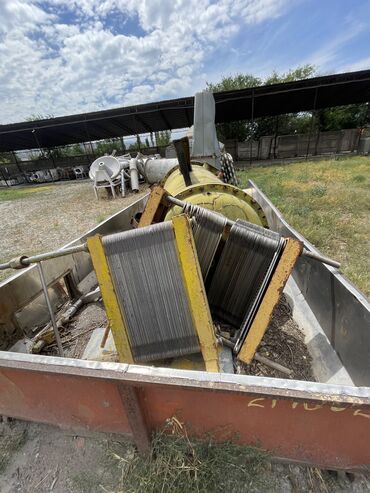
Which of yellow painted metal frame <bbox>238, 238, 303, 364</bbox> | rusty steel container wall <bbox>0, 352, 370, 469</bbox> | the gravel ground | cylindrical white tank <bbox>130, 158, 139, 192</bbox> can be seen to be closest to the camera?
rusty steel container wall <bbox>0, 352, 370, 469</bbox>

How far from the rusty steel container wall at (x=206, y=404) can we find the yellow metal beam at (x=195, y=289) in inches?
19.0

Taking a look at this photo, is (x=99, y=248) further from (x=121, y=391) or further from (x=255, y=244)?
(x=255, y=244)

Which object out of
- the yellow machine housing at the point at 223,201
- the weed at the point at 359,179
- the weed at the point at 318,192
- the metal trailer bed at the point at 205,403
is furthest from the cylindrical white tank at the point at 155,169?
the metal trailer bed at the point at 205,403

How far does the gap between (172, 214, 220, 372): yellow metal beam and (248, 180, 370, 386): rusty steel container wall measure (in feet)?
3.11

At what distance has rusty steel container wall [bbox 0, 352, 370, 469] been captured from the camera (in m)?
0.90

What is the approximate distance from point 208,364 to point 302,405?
0.74 meters

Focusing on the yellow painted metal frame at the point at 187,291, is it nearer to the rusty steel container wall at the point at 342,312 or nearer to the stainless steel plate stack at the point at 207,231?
the stainless steel plate stack at the point at 207,231

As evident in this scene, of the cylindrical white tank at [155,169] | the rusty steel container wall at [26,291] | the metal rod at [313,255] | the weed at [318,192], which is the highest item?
the metal rod at [313,255]

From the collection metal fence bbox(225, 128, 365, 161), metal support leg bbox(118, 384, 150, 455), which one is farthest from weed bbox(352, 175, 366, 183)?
metal support leg bbox(118, 384, 150, 455)

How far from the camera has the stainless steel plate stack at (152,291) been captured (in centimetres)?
154

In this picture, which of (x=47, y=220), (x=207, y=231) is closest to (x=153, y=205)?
(x=207, y=231)

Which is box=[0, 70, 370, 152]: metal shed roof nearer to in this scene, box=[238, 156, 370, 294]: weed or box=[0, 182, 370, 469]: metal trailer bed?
box=[238, 156, 370, 294]: weed

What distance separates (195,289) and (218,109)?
16.3 m

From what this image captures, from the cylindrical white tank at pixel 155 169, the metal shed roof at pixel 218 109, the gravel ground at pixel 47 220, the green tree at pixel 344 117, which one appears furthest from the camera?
the green tree at pixel 344 117
